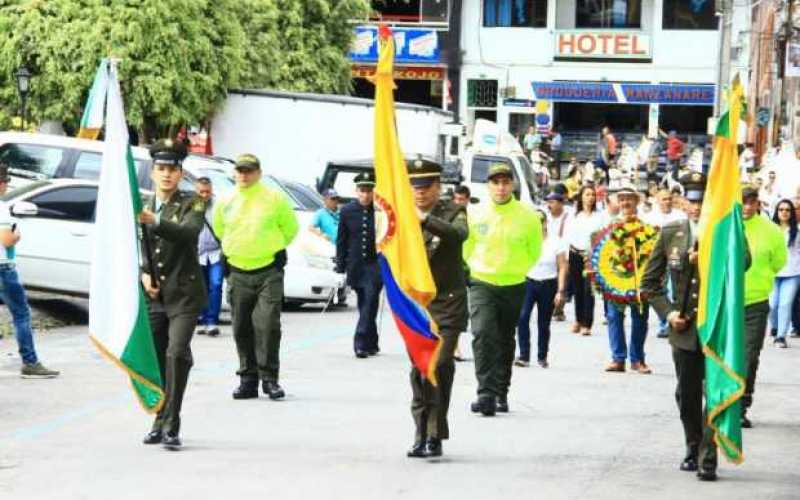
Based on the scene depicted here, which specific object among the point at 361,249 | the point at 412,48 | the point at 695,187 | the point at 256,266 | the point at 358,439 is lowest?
the point at 358,439

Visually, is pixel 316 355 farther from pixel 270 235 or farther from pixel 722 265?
pixel 722 265

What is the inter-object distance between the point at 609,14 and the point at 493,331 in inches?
1964

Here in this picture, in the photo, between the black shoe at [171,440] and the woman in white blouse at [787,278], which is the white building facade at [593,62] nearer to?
the woman in white blouse at [787,278]

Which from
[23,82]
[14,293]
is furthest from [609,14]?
[14,293]

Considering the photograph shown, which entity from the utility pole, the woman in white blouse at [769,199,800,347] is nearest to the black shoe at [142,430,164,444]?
the woman in white blouse at [769,199,800,347]

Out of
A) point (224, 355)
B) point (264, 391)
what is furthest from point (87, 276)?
point (264, 391)

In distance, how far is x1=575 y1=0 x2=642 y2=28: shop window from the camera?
2435 inches

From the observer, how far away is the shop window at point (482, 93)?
202ft

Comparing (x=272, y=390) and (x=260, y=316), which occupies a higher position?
(x=260, y=316)

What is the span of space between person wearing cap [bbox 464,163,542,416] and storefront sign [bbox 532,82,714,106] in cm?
4741

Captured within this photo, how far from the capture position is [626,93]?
6081 cm

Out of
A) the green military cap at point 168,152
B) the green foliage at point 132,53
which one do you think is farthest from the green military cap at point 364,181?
the green foliage at point 132,53

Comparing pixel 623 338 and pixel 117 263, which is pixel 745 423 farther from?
pixel 117 263

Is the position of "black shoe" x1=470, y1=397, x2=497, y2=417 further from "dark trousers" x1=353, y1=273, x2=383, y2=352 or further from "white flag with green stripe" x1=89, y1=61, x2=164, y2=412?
"dark trousers" x1=353, y1=273, x2=383, y2=352
